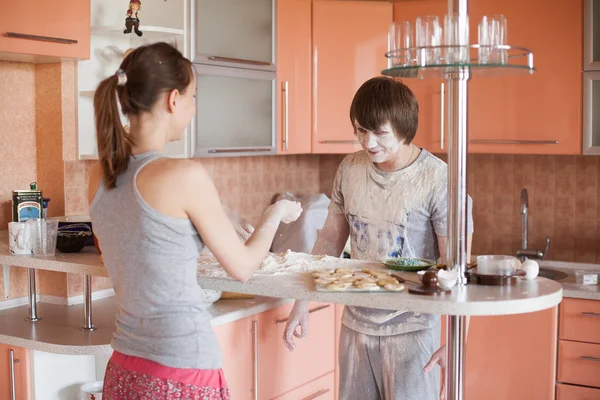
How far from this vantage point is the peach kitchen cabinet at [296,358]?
8.97ft

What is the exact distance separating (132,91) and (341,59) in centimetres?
216

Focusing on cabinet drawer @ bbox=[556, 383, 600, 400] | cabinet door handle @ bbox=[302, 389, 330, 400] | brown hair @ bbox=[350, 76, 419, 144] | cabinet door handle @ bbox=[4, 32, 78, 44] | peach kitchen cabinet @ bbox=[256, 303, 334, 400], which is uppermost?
cabinet door handle @ bbox=[4, 32, 78, 44]

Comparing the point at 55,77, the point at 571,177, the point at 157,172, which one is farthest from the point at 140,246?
the point at 571,177

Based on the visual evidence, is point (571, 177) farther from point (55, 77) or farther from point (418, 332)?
point (55, 77)

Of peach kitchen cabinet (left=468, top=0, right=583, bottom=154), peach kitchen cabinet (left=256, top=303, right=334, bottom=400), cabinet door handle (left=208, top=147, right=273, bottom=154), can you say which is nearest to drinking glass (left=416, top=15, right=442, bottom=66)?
peach kitchen cabinet (left=256, top=303, right=334, bottom=400)

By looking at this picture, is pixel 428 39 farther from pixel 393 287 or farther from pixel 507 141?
pixel 507 141

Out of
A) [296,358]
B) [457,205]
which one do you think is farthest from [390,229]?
[296,358]

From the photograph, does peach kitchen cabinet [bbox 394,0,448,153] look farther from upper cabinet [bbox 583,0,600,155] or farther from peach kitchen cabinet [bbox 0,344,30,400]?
peach kitchen cabinet [bbox 0,344,30,400]

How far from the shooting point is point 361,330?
223 centimetres

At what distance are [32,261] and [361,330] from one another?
1.03 m

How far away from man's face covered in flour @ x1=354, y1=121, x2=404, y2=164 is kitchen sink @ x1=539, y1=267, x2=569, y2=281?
1.50 m

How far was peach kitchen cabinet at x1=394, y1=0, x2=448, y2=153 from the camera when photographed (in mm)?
3633

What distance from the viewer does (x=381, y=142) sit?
7.38 feet

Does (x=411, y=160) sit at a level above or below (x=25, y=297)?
above
